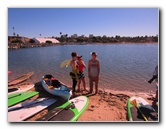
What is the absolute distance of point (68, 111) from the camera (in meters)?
3.44

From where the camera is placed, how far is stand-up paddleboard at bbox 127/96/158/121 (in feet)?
10.7

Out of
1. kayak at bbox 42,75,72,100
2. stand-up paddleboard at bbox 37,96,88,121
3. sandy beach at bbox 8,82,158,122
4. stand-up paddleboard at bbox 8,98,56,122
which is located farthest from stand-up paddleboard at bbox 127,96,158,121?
stand-up paddleboard at bbox 8,98,56,122

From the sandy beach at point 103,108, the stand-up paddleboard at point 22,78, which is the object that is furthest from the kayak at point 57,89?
the stand-up paddleboard at point 22,78

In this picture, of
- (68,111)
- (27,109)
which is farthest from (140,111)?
(27,109)

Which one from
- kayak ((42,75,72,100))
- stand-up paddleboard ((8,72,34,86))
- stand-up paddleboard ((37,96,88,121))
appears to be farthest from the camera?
stand-up paddleboard ((8,72,34,86))

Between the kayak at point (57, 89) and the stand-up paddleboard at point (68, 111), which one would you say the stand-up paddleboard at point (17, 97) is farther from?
the stand-up paddleboard at point (68, 111)

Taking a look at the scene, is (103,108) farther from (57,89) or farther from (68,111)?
(57,89)

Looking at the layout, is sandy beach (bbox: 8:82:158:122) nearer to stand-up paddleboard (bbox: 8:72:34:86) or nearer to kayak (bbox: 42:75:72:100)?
kayak (bbox: 42:75:72:100)

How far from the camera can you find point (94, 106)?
376 cm

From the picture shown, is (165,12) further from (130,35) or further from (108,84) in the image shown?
(108,84)

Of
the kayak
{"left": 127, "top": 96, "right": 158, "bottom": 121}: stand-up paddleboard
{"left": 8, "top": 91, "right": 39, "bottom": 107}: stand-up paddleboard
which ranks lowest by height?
{"left": 127, "top": 96, "right": 158, "bottom": 121}: stand-up paddleboard

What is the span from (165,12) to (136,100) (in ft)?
6.27

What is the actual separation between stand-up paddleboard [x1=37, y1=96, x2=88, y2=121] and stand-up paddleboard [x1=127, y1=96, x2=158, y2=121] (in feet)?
3.01
